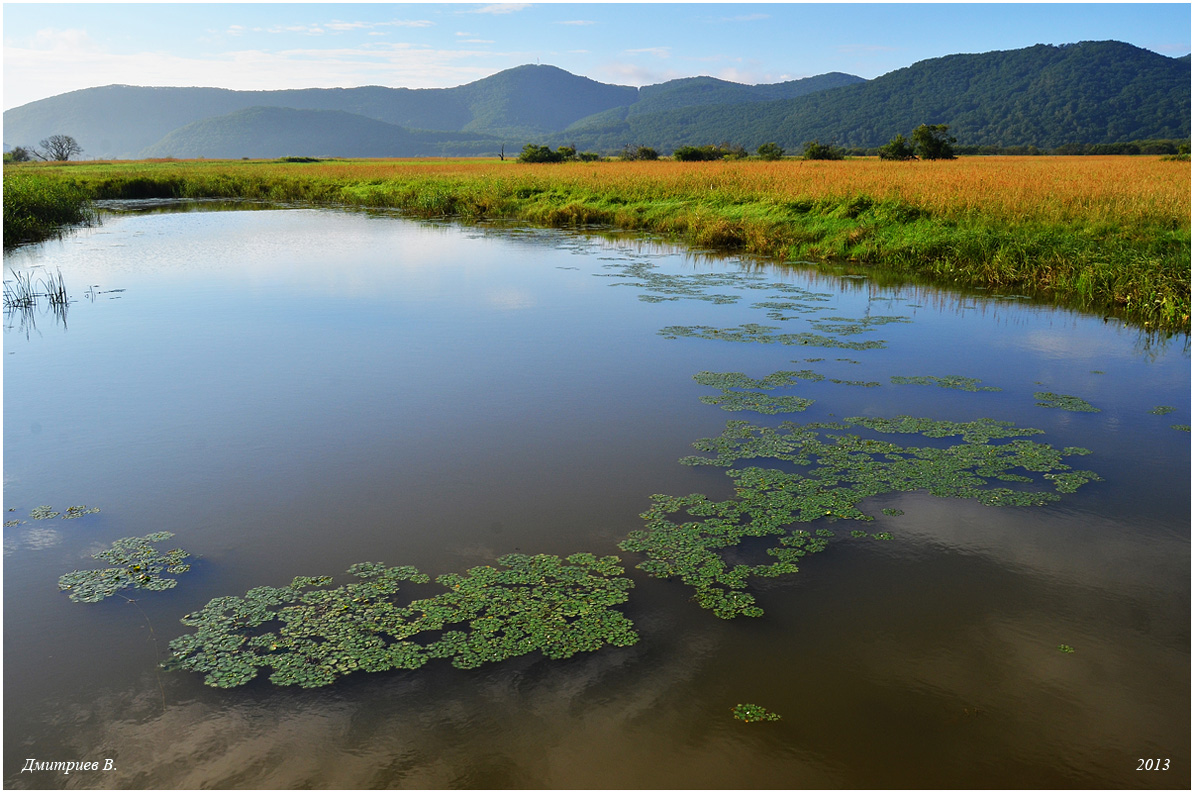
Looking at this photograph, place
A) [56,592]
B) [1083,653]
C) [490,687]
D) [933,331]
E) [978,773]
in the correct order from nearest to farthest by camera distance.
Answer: [978,773] < [490,687] < [1083,653] < [56,592] < [933,331]

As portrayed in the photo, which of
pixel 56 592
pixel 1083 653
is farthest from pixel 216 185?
pixel 1083 653

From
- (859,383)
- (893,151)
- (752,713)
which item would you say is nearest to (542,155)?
(893,151)

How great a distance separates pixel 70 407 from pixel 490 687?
5816 mm

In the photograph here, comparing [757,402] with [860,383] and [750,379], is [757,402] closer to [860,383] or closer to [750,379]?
[750,379]

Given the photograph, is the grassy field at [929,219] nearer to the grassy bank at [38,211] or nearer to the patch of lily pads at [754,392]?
the grassy bank at [38,211]

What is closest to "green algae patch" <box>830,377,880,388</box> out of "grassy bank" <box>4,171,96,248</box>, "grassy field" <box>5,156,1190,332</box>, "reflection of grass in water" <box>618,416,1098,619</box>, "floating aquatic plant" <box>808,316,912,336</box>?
"reflection of grass in water" <box>618,416,1098,619</box>

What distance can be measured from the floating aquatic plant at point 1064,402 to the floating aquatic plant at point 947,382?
40 centimetres

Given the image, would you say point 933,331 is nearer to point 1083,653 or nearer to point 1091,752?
point 1083,653

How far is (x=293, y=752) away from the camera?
301cm

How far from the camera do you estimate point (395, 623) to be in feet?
12.5

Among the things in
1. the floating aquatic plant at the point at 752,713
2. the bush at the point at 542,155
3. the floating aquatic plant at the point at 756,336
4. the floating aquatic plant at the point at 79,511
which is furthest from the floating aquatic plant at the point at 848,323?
the bush at the point at 542,155

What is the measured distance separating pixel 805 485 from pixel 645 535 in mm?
1387

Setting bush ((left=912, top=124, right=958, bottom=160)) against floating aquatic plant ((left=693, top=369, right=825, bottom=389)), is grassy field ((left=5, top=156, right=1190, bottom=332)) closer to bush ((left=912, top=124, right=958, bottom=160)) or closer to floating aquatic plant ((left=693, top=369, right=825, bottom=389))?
floating aquatic plant ((left=693, top=369, right=825, bottom=389))

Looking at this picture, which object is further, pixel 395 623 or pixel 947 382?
pixel 947 382
